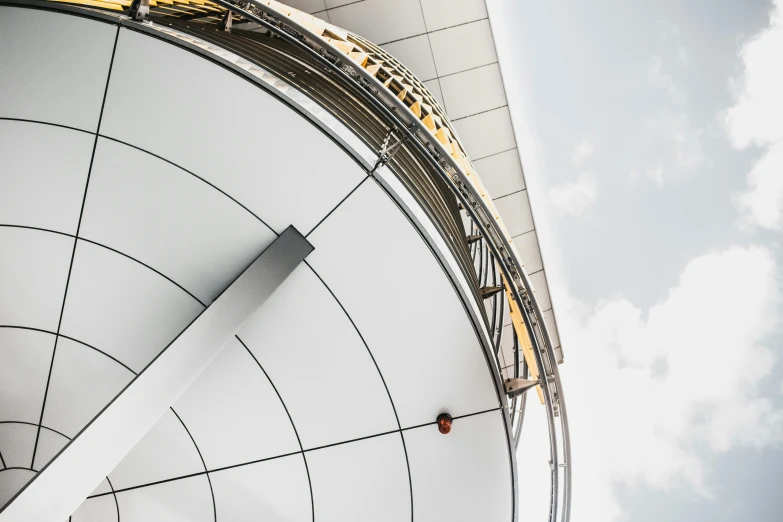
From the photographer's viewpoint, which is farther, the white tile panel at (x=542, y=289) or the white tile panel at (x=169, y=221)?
the white tile panel at (x=542, y=289)

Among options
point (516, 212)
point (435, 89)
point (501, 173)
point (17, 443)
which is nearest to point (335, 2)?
point (435, 89)

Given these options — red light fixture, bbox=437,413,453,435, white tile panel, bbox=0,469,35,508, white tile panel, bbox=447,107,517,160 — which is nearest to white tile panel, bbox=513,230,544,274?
white tile panel, bbox=447,107,517,160

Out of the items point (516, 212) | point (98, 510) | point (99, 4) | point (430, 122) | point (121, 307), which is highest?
point (516, 212)

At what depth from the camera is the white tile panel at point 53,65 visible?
15.5 feet

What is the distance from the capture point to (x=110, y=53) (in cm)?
488

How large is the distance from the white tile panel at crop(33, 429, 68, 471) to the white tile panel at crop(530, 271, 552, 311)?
11204mm

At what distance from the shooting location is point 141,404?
405 centimetres

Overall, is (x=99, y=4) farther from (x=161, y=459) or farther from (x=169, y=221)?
(x=161, y=459)

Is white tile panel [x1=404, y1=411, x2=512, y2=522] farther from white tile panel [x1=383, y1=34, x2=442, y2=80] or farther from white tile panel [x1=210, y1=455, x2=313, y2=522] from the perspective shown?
white tile panel [x1=383, y1=34, x2=442, y2=80]

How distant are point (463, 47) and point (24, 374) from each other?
36.1ft

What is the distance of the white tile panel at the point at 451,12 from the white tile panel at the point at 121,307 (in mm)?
A: 8892

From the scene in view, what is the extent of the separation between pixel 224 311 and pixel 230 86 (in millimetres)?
2523

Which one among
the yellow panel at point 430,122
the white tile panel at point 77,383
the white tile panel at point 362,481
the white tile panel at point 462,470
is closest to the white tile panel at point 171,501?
the white tile panel at point 77,383

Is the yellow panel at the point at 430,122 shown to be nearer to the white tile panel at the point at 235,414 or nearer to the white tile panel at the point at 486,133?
the white tile panel at the point at 235,414
